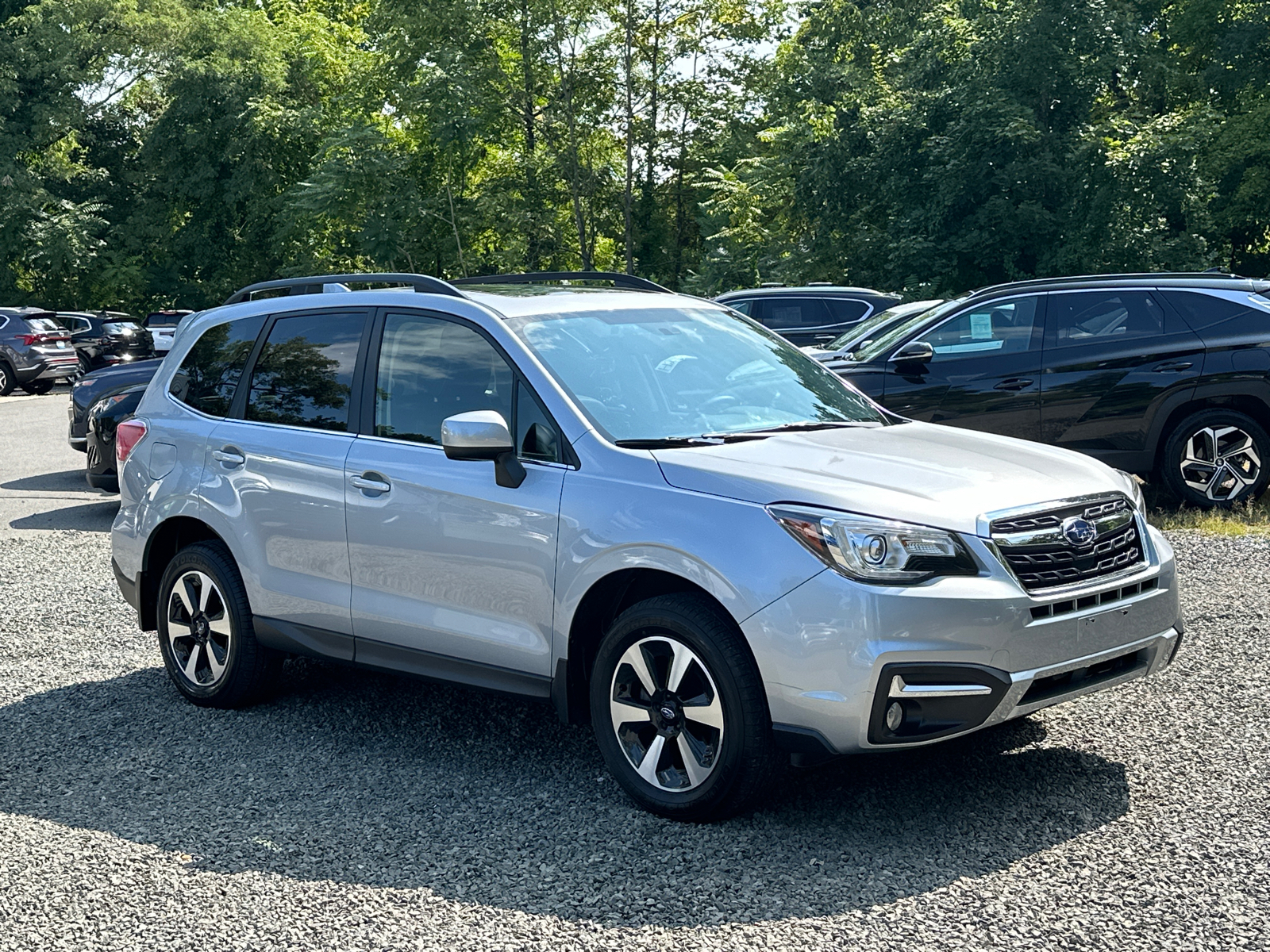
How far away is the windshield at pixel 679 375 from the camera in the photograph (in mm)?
4875

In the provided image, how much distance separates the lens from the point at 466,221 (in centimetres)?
4172

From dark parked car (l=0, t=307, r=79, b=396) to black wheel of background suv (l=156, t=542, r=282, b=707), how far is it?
84.1ft

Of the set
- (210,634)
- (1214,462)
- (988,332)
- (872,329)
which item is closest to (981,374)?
(988,332)

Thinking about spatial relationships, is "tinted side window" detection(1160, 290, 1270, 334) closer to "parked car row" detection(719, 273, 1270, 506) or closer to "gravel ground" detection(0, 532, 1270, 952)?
"parked car row" detection(719, 273, 1270, 506)

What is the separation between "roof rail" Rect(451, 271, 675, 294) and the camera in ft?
19.4

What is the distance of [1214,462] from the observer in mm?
9984

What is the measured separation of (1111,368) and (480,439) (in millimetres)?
6865

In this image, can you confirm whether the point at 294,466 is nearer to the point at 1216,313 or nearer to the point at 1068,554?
the point at 1068,554

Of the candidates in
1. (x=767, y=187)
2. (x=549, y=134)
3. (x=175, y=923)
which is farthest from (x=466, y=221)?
(x=175, y=923)

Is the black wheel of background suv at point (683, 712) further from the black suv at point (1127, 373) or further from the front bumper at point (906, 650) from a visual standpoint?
the black suv at point (1127, 373)

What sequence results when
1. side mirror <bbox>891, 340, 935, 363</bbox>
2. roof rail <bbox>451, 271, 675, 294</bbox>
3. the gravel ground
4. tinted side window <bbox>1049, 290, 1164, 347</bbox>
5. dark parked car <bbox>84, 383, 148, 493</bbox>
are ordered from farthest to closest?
1. dark parked car <bbox>84, 383, 148, 493</bbox>
2. side mirror <bbox>891, 340, 935, 363</bbox>
3. tinted side window <bbox>1049, 290, 1164, 347</bbox>
4. roof rail <bbox>451, 271, 675, 294</bbox>
5. the gravel ground

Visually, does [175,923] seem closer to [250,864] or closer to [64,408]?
Answer: [250,864]

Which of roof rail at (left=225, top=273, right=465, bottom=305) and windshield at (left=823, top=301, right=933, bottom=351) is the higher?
roof rail at (left=225, top=273, right=465, bottom=305)

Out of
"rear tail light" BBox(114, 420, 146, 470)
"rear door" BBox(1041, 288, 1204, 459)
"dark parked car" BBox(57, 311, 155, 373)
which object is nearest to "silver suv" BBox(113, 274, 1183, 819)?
"rear tail light" BBox(114, 420, 146, 470)
